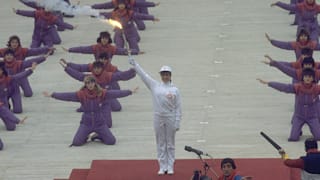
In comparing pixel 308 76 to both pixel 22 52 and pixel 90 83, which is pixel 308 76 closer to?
pixel 90 83

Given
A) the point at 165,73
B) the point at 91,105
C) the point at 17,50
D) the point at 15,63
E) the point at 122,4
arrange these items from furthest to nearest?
the point at 122,4 → the point at 17,50 → the point at 15,63 → the point at 91,105 → the point at 165,73

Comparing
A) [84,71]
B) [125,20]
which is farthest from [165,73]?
[125,20]

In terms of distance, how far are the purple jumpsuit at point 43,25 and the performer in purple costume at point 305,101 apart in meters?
8.19

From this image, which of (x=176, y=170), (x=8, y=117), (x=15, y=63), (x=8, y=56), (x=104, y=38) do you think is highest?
(x=104, y=38)

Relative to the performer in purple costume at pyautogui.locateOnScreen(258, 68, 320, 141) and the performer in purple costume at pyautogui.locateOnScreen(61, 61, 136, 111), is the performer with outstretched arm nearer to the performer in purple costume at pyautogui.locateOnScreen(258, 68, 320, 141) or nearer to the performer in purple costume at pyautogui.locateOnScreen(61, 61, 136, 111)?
the performer in purple costume at pyautogui.locateOnScreen(258, 68, 320, 141)

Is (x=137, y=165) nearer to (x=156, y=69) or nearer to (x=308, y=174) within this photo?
(x=308, y=174)

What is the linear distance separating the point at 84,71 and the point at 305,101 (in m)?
4.43

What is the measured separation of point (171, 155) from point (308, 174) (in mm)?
2998

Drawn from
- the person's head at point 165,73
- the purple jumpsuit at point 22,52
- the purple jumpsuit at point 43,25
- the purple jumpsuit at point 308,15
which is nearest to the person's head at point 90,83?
the person's head at point 165,73

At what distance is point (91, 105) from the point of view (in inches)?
949

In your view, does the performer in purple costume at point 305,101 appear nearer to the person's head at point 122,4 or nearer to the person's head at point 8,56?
the person's head at point 8,56

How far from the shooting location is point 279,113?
26016mm

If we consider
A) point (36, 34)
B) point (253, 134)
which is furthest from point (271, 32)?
point (253, 134)

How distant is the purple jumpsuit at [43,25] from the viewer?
3073cm
